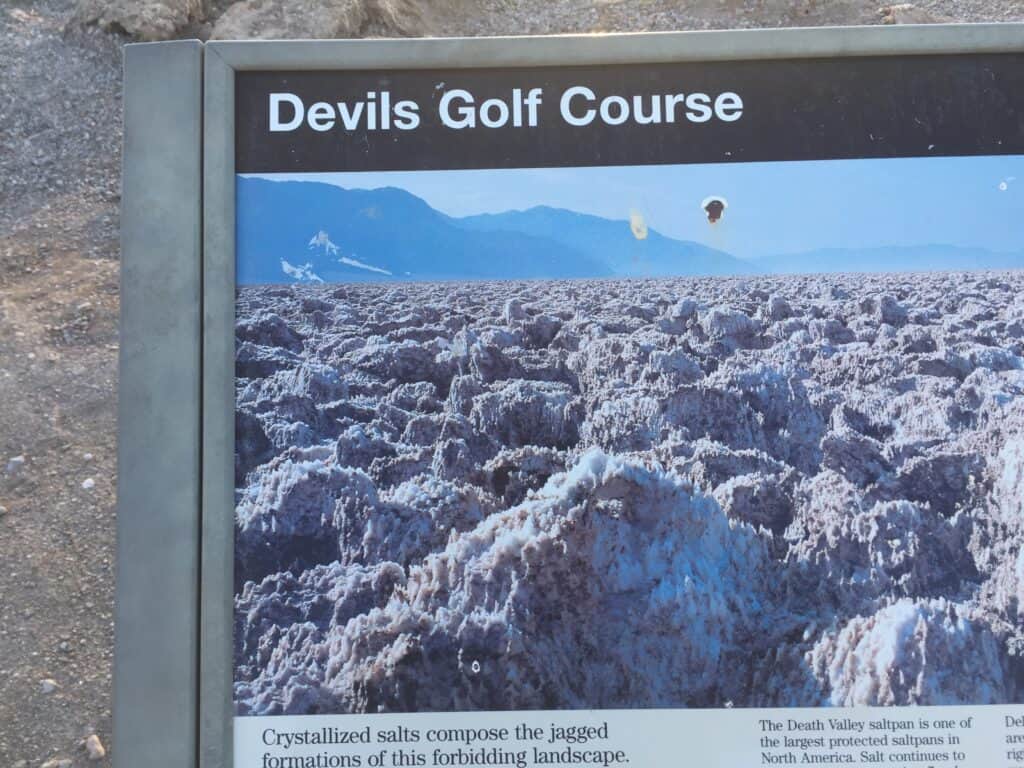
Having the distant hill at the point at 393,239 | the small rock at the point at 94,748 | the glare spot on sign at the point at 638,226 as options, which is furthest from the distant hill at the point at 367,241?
the small rock at the point at 94,748

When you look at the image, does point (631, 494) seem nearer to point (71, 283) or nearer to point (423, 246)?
point (423, 246)

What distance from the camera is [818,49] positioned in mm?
2277

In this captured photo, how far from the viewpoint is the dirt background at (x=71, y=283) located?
3.75 meters

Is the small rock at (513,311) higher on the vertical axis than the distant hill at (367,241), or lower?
lower

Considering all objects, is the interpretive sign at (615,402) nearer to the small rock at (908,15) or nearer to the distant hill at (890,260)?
the distant hill at (890,260)

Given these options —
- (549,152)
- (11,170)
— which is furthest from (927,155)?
(11,170)

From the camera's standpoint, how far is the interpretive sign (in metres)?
2.02

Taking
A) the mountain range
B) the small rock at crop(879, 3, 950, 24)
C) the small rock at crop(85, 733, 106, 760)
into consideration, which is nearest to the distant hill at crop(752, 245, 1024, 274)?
the mountain range

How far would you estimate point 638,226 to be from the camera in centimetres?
222

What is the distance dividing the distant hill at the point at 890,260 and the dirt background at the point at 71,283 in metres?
3.16

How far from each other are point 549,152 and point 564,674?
127 centimetres

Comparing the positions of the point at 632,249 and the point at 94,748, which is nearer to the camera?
the point at 632,249

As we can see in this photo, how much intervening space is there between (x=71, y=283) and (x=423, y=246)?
385 centimetres

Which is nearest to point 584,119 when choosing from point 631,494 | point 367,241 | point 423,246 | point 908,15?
point 423,246
